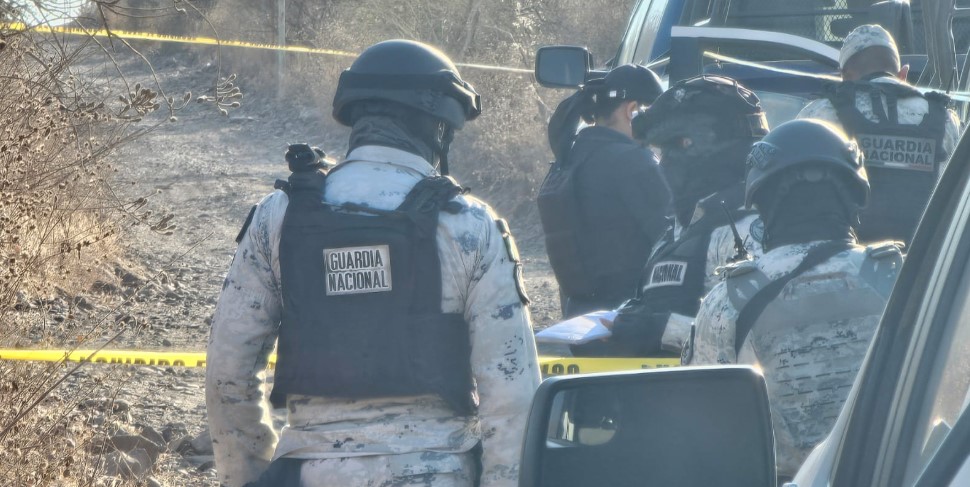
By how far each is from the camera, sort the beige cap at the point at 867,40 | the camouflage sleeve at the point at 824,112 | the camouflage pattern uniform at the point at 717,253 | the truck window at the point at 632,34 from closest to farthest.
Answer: the camouflage pattern uniform at the point at 717,253 → the camouflage sleeve at the point at 824,112 → the beige cap at the point at 867,40 → the truck window at the point at 632,34

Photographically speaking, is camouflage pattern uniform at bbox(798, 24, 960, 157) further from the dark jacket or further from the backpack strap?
the backpack strap

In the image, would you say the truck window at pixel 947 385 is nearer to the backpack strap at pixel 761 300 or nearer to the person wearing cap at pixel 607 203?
the backpack strap at pixel 761 300

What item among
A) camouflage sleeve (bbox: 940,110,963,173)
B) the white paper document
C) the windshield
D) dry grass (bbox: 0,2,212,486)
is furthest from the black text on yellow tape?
the windshield

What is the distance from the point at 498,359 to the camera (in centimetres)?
295

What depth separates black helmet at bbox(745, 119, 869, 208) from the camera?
9.93ft

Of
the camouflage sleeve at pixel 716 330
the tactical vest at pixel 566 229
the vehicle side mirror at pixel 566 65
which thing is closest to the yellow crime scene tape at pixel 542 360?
the tactical vest at pixel 566 229

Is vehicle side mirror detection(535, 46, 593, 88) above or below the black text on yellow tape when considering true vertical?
above

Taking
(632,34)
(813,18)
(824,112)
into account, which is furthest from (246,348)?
(632,34)

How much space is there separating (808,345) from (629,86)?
2.58 metres

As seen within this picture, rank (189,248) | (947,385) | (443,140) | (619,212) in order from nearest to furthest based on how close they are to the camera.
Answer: (947,385) → (443,140) → (619,212) → (189,248)

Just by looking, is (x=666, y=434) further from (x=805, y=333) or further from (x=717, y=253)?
(x=717, y=253)

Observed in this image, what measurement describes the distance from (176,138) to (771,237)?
58.4 feet

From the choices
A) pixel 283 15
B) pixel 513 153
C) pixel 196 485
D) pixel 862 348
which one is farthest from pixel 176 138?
pixel 862 348

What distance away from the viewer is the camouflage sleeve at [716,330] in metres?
2.81
